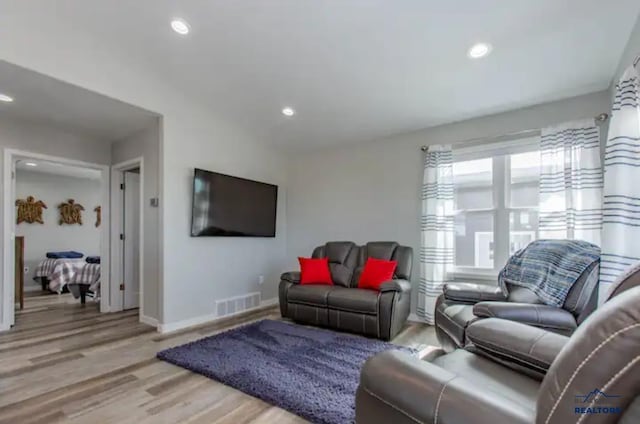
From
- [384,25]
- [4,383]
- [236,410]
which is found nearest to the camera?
[236,410]

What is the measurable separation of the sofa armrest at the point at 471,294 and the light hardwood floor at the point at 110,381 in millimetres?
697

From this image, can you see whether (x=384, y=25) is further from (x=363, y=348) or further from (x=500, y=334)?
(x=363, y=348)

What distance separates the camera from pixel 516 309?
2.09m

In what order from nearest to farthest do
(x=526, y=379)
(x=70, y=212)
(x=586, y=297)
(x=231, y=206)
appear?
1. (x=526, y=379)
2. (x=586, y=297)
3. (x=231, y=206)
4. (x=70, y=212)

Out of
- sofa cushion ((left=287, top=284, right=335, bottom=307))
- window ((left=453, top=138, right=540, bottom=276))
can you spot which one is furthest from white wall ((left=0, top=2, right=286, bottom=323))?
window ((left=453, top=138, right=540, bottom=276))

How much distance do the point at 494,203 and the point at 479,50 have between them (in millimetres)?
1708

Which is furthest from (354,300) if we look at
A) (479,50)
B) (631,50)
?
(631,50)

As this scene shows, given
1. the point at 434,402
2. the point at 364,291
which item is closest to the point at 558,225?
the point at 364,291

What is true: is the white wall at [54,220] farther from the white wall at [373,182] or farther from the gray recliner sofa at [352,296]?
the gray recliner sofa at [352,296]

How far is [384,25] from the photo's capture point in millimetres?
2543

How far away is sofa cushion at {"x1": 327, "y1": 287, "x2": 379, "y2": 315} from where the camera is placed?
10.7 feet

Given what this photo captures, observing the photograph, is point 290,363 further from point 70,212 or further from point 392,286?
point 70,212

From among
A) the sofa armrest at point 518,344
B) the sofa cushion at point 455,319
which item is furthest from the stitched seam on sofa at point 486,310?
the sofa armrest at point 518,344

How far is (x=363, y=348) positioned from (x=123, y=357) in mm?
2135
